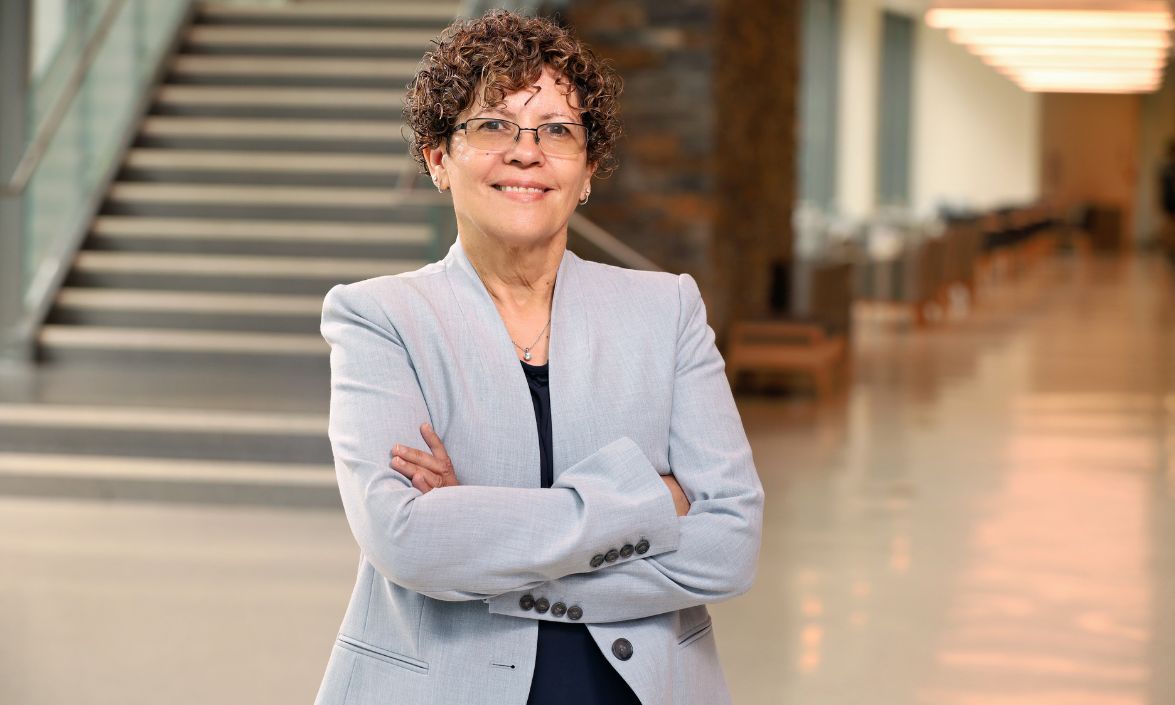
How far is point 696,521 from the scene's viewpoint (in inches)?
72.0

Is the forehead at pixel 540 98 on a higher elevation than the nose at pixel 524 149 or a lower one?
higher

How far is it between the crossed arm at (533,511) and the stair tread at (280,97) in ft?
26.7

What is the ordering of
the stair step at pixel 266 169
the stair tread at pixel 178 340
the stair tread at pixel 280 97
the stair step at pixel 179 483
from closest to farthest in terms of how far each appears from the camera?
1. the stair step at pixel 179 483
2. the stair tread at pixel 178 340
3. the stair step at pixel 266 169
4. the stair tread at pixel 280 97

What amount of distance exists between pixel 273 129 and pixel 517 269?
8059mm

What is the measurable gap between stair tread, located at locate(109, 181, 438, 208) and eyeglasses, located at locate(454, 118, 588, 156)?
7.16 meters

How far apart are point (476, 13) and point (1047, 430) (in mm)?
4006

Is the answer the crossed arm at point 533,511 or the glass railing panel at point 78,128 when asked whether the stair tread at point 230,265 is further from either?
the crossed arm at point 533,511

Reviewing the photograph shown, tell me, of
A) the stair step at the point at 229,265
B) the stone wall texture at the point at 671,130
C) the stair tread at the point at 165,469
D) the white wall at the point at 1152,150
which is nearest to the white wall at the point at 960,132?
the white wall at the point at 1152,150

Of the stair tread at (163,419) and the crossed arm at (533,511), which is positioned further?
the stair tread at (163,419)

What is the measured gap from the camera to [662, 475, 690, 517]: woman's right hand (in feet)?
6.21

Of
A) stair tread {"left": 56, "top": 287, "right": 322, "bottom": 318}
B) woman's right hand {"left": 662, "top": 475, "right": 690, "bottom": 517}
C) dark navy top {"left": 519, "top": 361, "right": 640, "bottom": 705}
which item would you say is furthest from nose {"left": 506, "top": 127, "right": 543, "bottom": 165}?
stair tread {"left": 56, "top": 287, "right": 322, "bottom": 318}

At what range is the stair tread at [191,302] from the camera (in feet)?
26.8

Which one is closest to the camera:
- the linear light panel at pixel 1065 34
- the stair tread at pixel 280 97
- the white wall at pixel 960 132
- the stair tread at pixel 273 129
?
the stair tread at pixel 273 129

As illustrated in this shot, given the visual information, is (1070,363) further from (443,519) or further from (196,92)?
(443,519)
